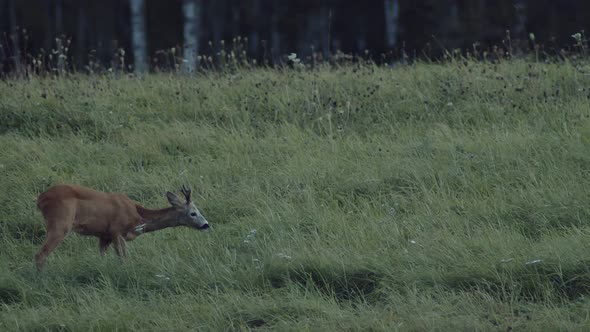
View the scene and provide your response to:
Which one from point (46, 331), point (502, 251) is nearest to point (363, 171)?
point (502, 251)

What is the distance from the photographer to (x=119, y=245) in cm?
830

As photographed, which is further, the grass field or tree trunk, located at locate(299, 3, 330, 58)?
tree trunk, located at locate(299, 3, 330, 58)

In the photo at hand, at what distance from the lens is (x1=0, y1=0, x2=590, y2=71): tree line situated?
26.2 meters

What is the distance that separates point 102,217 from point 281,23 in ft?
71.7

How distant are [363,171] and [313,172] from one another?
446 millimetres

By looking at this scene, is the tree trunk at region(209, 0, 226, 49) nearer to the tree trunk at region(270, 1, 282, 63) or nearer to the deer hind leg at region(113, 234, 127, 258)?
the tree trunk at region(270, 1, 282, 63)

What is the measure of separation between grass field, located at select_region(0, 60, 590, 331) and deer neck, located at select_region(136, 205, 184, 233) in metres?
0.15

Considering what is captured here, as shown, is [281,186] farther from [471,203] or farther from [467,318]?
[467,318]

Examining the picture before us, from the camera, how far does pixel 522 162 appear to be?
9.40 metres

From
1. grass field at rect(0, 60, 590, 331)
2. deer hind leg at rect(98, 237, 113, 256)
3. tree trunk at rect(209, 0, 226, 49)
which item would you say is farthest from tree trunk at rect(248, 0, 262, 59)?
deer hind leg at rect(98, 237, 113, 256)

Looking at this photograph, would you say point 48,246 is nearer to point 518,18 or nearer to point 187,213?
point 187,213

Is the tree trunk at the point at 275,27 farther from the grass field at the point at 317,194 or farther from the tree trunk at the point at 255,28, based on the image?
the grass field at the point at 317,194

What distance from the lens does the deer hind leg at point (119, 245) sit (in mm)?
8227

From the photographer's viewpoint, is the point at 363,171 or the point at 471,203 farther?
the point at 363,171
